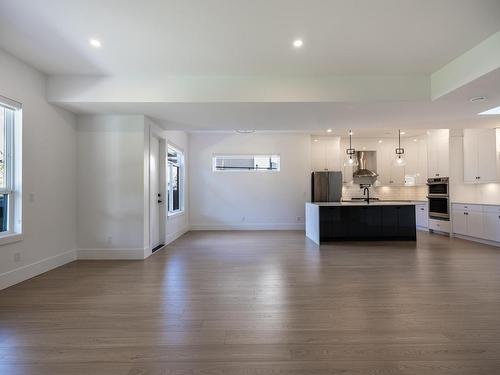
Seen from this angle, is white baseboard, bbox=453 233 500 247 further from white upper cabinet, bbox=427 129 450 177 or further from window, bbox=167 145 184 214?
window, bbox=167 145 184 214

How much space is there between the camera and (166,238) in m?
6.12

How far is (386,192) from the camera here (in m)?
9.11

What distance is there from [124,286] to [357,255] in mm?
3880

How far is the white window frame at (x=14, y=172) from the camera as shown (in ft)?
11.8

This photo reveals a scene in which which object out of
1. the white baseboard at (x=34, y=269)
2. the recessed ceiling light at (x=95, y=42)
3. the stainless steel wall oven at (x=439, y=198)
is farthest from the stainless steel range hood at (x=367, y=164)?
the white baseboard at (x=34, y=269)

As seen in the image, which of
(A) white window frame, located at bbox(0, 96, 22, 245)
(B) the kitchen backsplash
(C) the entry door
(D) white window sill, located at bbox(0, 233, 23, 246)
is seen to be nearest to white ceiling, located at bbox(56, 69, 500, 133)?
(C) the entry door

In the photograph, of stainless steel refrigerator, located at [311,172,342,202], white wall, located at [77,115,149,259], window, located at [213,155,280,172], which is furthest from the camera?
window, located at [213,155,280,172]

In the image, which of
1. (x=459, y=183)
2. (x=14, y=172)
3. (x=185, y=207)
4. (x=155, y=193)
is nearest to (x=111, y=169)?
(x=155, y=193)

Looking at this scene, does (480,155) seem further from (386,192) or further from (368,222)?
(368,222)

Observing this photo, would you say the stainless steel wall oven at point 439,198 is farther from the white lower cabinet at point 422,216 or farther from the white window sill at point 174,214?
the white window sill at point 174,214

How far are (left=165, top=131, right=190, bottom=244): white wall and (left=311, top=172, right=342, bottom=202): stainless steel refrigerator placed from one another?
3892 mm

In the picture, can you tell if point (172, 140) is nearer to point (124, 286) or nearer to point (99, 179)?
point (99, 179)

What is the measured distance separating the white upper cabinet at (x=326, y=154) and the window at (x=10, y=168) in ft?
23.2

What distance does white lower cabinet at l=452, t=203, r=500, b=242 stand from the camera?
5775 millimetres
